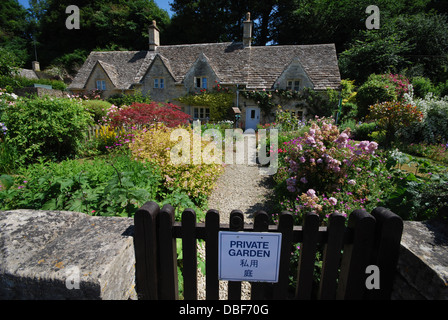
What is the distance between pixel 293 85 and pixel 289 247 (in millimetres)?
16479

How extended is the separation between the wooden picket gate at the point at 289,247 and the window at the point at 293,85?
1614 cm

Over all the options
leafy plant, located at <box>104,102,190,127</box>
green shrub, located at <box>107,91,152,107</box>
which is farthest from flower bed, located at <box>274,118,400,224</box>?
green shrub, located at <box>107,91,152,107</box>

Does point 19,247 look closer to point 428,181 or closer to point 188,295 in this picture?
point 188,295

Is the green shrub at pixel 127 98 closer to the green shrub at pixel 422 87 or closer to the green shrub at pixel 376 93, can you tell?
the green shrub at pixel 376 93

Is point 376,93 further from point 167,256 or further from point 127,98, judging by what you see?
point 127,98

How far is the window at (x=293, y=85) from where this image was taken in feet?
53.3

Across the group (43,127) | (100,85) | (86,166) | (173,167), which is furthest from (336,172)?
(100,85)

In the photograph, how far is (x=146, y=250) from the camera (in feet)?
5.23

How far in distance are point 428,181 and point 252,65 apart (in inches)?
655

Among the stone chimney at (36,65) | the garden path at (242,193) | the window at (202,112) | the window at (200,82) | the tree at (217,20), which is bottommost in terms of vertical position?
the garden path at (242,193)

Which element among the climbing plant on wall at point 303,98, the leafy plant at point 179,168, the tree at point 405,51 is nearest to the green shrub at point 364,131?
the climbing plant on wall at point 303,98

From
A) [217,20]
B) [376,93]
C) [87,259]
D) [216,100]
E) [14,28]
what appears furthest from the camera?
[14,28]

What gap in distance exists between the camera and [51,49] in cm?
3506

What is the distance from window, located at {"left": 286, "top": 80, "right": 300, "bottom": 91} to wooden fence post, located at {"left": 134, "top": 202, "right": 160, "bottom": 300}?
1658cm
